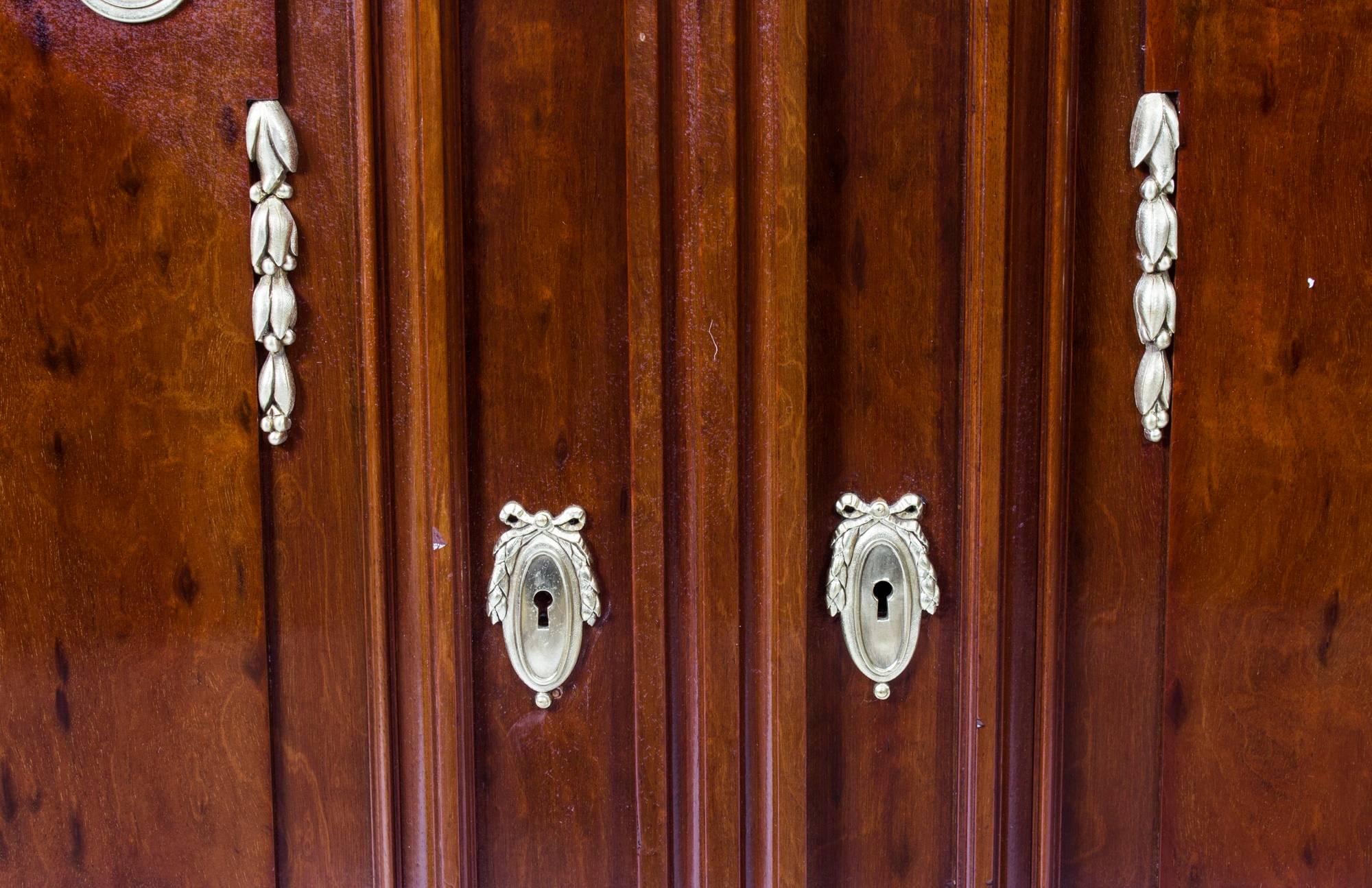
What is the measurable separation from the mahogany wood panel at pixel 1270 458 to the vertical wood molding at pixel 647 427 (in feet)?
1.24

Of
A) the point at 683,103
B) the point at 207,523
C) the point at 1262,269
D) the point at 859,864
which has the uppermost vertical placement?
the point at 683,103

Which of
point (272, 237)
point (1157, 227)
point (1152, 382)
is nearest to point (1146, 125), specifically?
point (1157, 227)

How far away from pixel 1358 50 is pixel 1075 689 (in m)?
0.51

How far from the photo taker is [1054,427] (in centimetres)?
65

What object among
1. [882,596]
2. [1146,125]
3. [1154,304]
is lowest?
[882,596]

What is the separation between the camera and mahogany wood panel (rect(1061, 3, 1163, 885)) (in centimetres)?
64

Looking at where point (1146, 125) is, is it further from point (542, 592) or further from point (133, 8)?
point (133, 8)

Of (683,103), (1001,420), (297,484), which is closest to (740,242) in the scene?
(683,103)

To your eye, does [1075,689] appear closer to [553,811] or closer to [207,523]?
[553,811]

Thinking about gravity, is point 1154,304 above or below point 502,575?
above

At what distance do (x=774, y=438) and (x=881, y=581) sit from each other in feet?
0.45

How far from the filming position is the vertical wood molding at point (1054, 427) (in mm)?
630

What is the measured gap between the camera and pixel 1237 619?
0.66m

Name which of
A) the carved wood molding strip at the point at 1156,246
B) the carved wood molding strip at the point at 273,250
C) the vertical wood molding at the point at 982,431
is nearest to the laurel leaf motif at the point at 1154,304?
the carved wood molding strip at the point at 1156,246
